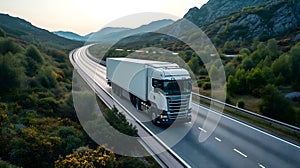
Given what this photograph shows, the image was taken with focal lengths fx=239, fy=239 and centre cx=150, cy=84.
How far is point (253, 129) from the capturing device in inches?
682

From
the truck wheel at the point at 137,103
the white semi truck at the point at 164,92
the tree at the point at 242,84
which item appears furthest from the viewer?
the tree at the point at 242,84

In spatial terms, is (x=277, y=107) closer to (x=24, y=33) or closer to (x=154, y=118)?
(x=154, y=118)

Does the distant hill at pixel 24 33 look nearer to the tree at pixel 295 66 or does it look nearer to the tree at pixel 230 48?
the tree at pixel 230 48

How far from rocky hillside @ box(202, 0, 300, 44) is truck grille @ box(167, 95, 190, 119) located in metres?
68.9

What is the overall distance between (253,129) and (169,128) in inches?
240

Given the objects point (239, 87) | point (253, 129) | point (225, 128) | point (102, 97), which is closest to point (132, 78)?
point (102, 97)

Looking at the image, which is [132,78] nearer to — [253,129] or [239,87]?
[253,129]

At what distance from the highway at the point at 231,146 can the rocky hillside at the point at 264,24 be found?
6832cm

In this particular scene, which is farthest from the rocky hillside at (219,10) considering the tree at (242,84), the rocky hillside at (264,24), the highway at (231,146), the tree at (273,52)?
the highway at (231,146)

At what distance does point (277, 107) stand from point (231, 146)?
7.70 metres

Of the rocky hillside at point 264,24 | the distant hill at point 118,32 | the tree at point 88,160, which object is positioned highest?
the rocky hillside at point 264,24

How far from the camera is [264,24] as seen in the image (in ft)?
289

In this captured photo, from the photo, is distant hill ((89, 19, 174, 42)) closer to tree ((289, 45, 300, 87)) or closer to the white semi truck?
the white semi truck

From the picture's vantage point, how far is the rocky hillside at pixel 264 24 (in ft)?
275
